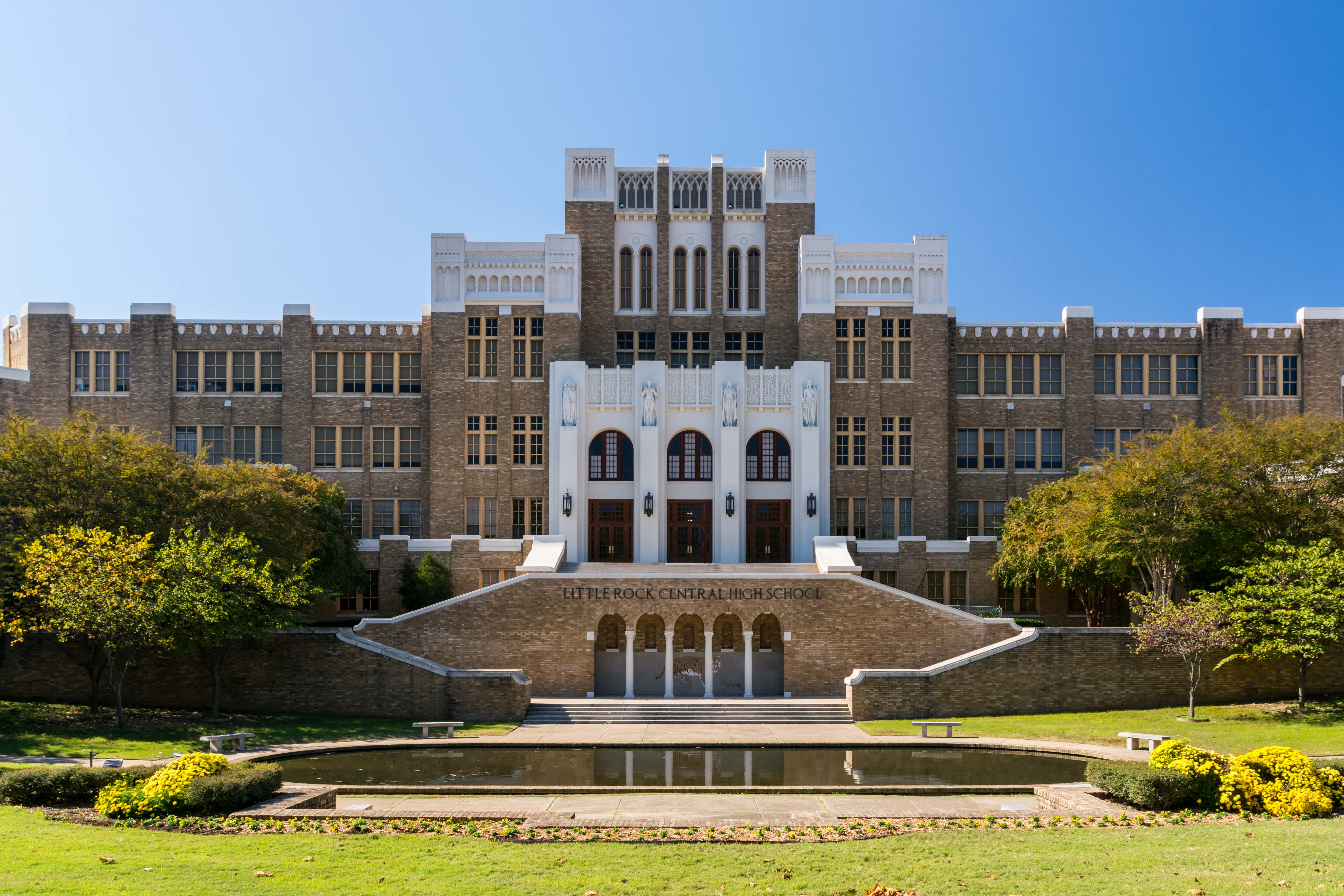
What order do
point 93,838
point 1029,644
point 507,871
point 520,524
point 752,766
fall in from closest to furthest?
1. point 507,871
2. point 93,838
3. point 752,766
4. point 1029,644
5. point 520,524

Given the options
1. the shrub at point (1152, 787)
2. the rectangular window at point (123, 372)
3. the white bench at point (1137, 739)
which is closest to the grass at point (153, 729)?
the white bench at point (1137, 739)

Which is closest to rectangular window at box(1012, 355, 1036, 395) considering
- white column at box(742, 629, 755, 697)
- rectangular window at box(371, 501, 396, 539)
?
white column at box(742, 629, 755, 697)

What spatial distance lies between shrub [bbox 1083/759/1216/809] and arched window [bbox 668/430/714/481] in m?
28.7

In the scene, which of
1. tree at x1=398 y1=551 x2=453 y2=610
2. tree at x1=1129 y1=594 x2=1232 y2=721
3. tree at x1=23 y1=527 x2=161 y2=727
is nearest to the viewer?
tree at x1=23 y1=527 x2=161 y2=727

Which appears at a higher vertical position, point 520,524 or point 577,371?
point 577,371

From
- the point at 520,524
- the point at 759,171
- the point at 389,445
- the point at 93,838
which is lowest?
the point at 93,838

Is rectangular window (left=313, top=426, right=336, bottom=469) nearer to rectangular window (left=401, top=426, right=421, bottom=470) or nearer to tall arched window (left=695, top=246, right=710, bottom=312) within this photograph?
rectangular window (left=401, top=426, right=421, bottom=470)

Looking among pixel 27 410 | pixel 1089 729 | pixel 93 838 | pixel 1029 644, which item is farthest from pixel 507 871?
pixel 27 410

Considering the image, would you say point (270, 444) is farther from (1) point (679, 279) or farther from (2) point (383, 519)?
(1) point (679, 279)

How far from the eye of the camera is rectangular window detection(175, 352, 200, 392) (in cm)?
4922

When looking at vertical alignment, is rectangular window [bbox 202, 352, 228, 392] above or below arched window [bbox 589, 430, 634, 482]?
above

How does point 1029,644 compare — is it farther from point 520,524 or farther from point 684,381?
point 520,524

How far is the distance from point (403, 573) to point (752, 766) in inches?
953

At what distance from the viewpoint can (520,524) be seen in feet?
156
